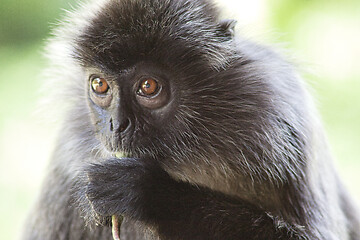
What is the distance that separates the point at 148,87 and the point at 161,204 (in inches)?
23.8

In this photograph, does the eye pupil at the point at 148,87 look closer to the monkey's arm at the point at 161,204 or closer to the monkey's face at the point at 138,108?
the monkey's face at the point at 138,108

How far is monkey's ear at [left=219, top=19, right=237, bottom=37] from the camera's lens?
10.0 feet

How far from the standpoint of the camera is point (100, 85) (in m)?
3.10

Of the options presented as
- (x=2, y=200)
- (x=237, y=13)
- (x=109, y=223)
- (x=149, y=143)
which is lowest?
(x=2, y=200)

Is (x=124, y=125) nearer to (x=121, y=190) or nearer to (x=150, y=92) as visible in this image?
(x=150, y=92)

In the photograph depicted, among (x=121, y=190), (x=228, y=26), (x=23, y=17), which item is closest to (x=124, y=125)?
(x=121, y=190)

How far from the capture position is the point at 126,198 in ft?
9.30

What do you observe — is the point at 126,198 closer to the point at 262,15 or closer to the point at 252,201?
the point at 252,201

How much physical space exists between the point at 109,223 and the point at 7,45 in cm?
384

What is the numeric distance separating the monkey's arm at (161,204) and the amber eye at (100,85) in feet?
1.38

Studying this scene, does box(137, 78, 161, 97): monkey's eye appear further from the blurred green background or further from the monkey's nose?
the blurred green background

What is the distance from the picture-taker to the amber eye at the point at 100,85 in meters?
3.08

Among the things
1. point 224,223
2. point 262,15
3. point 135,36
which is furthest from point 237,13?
point 262,15

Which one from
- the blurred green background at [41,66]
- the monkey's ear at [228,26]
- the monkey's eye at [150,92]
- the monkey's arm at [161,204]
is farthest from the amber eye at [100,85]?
the blurred green background at [41,66]
